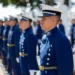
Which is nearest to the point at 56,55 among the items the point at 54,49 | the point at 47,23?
the point at 54,49

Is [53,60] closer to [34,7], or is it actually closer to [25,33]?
[25,33]

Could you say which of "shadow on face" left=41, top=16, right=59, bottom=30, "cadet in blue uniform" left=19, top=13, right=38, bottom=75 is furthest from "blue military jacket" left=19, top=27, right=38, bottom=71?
"shadow on face" left=41, top=16, right=59, bottom=30

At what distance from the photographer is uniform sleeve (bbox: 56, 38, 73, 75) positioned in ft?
14.2

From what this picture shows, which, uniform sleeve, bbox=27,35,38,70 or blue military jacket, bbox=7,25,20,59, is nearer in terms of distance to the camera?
uniform sleeve, bbox=27,35,38,70

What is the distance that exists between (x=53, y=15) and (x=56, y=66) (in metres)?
0.62

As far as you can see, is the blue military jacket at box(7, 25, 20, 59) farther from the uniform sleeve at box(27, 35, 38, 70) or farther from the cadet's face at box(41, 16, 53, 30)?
the cadet's face at box(41, 16, 53, 30)

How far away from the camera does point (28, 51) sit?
6.52 metres

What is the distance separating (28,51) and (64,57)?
2.24m

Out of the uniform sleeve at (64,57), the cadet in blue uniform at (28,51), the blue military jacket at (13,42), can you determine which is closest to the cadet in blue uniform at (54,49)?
the uniform sleeve at (64,57)

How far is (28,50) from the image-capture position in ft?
21.4

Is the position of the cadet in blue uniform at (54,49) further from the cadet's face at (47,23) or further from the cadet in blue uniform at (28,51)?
the cadet in blue uniform at (28,51)

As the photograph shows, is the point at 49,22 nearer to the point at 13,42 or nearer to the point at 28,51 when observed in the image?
the point at 28,51

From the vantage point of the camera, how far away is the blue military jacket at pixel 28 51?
6445 mm

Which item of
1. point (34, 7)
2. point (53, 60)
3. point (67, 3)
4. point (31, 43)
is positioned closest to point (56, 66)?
point (53, 60)
